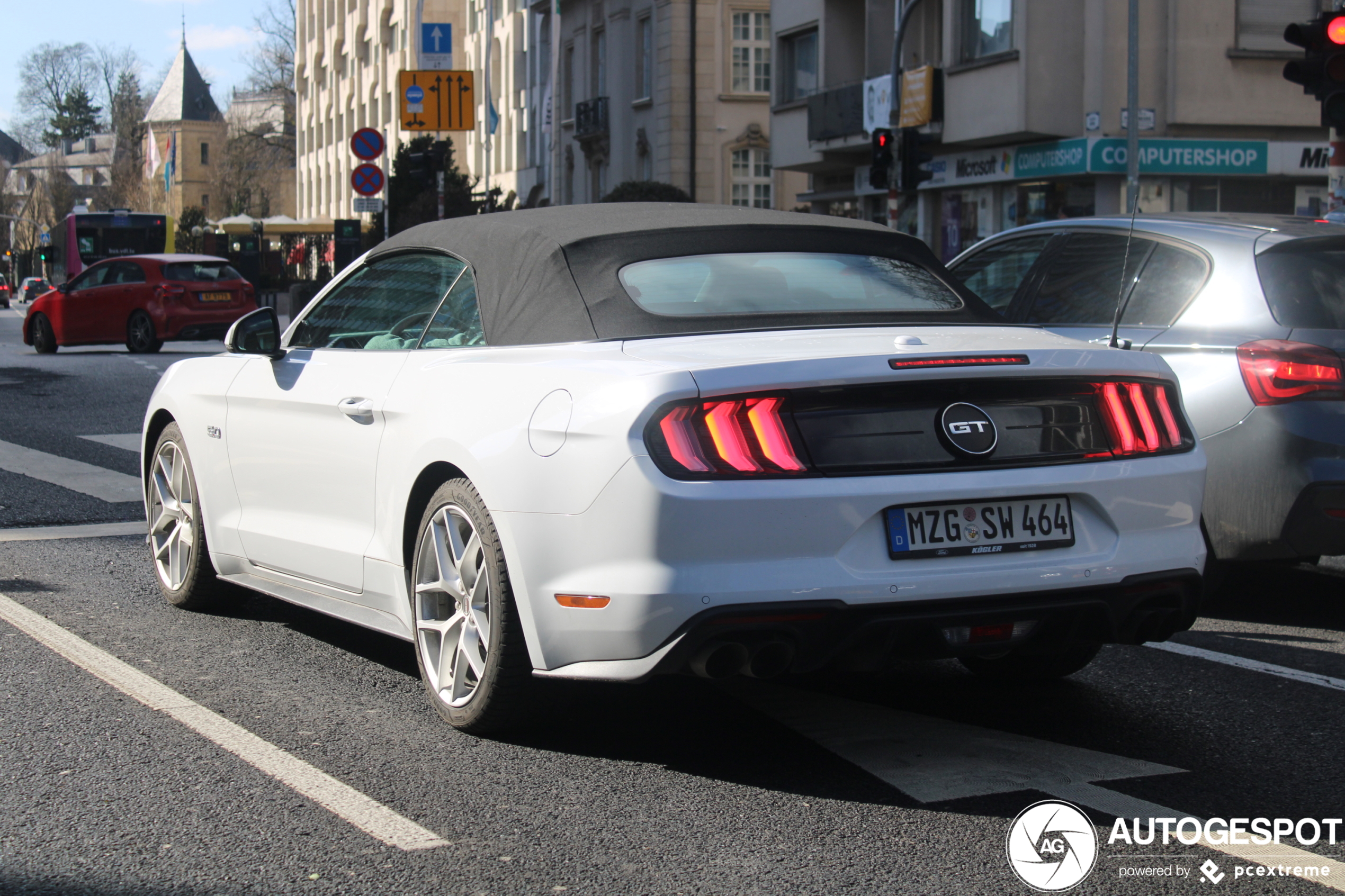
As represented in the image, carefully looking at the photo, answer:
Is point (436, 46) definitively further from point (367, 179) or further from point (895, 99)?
point (895, 99)

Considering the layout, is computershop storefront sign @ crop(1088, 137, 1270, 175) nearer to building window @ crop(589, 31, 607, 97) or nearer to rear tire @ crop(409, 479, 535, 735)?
rear tire @ crop(409, 479, 535, 735)

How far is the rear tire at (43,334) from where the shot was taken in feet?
90.2

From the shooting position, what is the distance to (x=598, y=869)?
3.61 m

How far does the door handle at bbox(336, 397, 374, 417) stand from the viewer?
516 centimetres

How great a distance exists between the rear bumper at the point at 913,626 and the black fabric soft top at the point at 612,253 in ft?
3.29

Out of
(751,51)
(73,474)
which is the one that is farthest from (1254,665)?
(751,51)

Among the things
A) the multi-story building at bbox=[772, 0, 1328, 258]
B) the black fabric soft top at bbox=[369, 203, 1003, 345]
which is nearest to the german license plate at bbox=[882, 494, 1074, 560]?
the black fabric soft top at bbox=[369, 203, 1003, 345]

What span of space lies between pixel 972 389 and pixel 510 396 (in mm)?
1163

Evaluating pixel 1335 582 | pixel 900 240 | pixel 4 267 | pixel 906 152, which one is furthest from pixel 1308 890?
pixel 4 267

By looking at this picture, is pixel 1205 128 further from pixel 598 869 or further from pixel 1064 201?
pixel 598 869

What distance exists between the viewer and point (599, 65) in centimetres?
5531

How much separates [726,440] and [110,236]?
159 feet

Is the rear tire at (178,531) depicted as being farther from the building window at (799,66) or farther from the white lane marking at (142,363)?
the building window at (799,66)

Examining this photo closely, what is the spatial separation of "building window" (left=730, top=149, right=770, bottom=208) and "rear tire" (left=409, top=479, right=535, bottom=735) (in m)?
44.4
